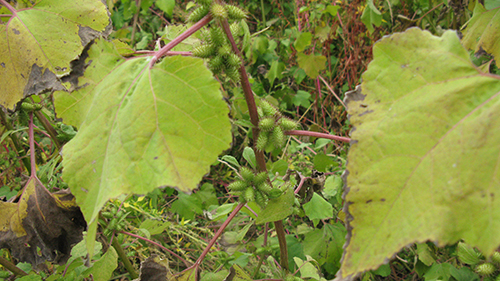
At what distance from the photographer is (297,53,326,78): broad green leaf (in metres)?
2.91

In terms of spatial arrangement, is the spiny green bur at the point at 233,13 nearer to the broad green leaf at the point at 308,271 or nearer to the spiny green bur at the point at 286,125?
the spiny green bur at the point at 286,125

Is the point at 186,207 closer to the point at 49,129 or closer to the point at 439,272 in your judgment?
the point at 49,129

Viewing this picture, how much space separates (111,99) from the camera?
844 mm

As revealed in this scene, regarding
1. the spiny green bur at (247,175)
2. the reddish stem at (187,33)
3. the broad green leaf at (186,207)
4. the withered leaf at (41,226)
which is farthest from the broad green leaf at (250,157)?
the broad green leaf at (186,207)

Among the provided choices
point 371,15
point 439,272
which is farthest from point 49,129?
point 371,15

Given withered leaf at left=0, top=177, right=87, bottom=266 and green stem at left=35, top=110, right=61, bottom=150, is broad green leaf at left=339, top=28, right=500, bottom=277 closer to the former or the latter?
withered leaf at left=0, top=177, right=87, bottom=266

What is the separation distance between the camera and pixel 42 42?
1.22 metres

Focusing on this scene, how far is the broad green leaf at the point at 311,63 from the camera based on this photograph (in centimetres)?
291

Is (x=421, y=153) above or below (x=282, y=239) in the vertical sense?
above

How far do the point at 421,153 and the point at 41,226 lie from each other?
1.38 meters

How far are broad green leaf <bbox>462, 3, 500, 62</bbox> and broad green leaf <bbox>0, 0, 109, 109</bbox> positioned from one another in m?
1.68

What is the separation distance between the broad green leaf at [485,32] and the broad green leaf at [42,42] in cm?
168

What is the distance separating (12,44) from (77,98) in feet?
1.90

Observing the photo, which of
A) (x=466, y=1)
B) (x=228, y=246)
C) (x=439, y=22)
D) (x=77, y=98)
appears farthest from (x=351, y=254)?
(x=439, y=22)
